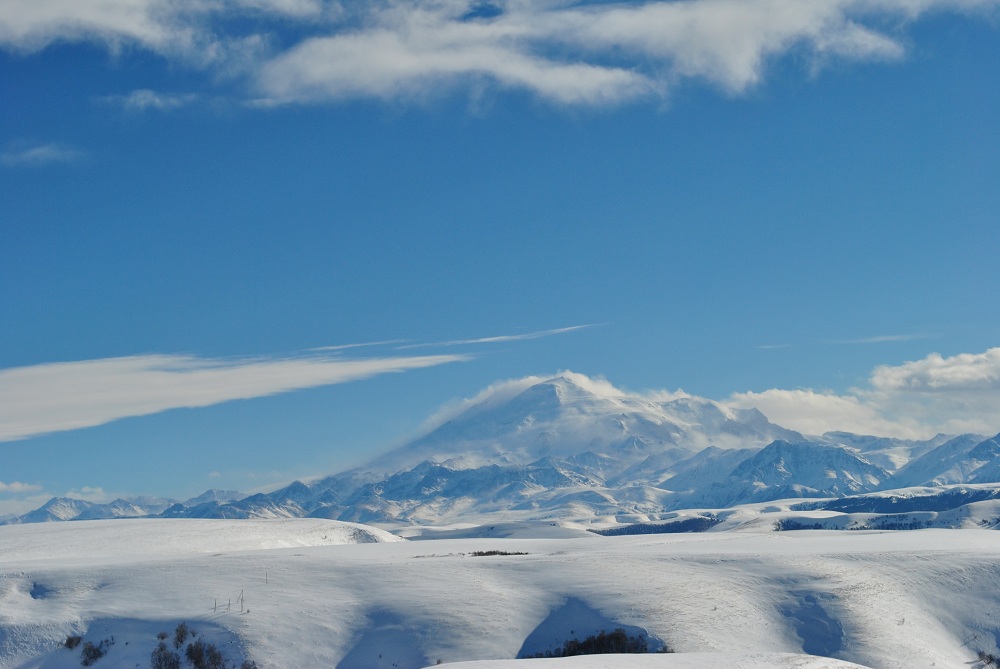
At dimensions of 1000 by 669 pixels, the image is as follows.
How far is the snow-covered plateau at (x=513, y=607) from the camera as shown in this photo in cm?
6825

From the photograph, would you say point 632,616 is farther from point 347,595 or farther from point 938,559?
point 938,559

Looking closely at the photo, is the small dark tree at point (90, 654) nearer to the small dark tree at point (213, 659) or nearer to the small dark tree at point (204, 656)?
the small dark tree at point (204, 656)

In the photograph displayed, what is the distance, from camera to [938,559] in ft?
290

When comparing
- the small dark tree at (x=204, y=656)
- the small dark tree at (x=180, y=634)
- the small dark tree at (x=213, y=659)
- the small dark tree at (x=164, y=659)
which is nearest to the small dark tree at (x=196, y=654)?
the small dark tree at (x=204, y=656)

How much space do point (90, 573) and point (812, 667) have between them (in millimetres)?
60980

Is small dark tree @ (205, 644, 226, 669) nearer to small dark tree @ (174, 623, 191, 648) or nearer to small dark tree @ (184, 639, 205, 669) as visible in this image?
small dark tree @ (184, 639, 205, 669)

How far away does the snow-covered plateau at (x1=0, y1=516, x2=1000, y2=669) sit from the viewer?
224 ft

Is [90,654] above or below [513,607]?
above

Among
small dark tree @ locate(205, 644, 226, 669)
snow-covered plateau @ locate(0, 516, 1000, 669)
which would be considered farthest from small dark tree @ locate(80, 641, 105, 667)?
small dark tree @ locate(205, 644, 226, 669)

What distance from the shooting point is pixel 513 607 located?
75.4m

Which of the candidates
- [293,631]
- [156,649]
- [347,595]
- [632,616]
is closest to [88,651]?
[156,649]

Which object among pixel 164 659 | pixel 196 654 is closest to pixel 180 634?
pixel 164 659

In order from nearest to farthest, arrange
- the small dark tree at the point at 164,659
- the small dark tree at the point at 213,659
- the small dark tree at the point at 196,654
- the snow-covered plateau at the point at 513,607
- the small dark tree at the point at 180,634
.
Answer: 1. the small dark tree at the point at 213,659
2. the small dark tree at the point at 196,654
3. the small dark tree at the point at 164,659
4. the snow-covered plateau at the point at 513,607
5. the small dark tree at the point at 180,634

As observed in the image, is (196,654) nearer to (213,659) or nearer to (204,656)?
(204,656)
